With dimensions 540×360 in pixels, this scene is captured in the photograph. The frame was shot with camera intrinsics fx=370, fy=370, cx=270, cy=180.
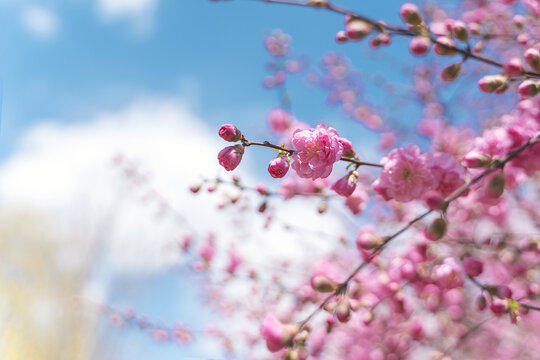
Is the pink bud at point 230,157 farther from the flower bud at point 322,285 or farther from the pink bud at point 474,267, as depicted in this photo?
the pink bud at point 474,267

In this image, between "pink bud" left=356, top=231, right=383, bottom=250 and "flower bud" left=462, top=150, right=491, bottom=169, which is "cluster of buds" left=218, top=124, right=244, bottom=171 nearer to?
"pink bud" left=356, top=231, right=383, bottom=250

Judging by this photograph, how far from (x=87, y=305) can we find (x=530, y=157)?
8.20ft

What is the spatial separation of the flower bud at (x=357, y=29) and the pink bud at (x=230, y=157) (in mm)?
399

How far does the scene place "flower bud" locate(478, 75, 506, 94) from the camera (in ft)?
2.56

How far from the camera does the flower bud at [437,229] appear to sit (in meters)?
0.67

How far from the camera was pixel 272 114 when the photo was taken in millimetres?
2666

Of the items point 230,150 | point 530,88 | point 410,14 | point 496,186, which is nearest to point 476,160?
point 496,186

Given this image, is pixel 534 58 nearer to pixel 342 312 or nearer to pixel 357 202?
pixel 357 202

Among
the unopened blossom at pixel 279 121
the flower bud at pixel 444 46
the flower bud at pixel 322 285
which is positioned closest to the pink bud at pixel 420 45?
the flower bud at pixel 444 46

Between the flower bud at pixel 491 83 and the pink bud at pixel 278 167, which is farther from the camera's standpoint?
the flower bud at pixel 491 83

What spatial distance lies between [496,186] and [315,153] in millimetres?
339

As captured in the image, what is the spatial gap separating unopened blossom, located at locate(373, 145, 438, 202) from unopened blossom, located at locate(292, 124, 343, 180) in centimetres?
16

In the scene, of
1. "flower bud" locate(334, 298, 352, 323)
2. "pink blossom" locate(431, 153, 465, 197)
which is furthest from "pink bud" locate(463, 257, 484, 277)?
"flower bud" locate(334, 298, 352, 323)

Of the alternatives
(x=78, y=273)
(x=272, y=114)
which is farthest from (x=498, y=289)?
(x=78, y=273)
